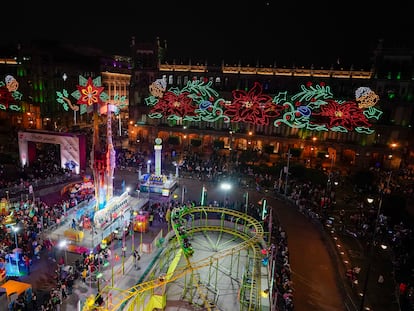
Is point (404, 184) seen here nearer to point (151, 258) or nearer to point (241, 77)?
point (241, 77)

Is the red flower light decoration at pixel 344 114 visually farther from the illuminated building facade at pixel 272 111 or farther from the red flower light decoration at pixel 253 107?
the red flower light decoration at pixel 253 107

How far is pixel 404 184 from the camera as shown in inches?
1649

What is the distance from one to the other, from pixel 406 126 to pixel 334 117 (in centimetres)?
1170

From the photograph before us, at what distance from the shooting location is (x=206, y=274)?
23312mm

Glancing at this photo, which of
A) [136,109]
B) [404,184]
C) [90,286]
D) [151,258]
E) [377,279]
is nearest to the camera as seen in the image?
[90,286]

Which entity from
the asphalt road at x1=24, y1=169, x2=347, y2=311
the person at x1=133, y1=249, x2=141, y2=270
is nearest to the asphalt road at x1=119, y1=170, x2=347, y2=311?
the asphalt road at x1=24, y1=169, x2=347, y2=311

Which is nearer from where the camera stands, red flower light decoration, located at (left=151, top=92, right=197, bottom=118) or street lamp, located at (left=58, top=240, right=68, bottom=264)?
street lamp, located at (left=58, top=240, right=68, bottom=264)

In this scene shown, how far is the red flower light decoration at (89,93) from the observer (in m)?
27.7

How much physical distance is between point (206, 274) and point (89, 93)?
1743cm

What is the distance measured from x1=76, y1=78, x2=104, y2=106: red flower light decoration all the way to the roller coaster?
11863 millimetres

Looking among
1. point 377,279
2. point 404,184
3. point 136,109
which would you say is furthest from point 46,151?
point 404,184

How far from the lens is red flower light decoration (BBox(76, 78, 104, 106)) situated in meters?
27.7

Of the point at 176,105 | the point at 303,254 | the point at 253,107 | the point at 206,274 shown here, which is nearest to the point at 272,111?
the point at 253,107

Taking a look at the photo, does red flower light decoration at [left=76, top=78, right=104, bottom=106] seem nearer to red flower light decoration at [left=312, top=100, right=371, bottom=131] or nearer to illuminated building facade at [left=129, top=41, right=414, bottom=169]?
illuminated building facade at [left=129, top=41, right=414, bottom=169]
